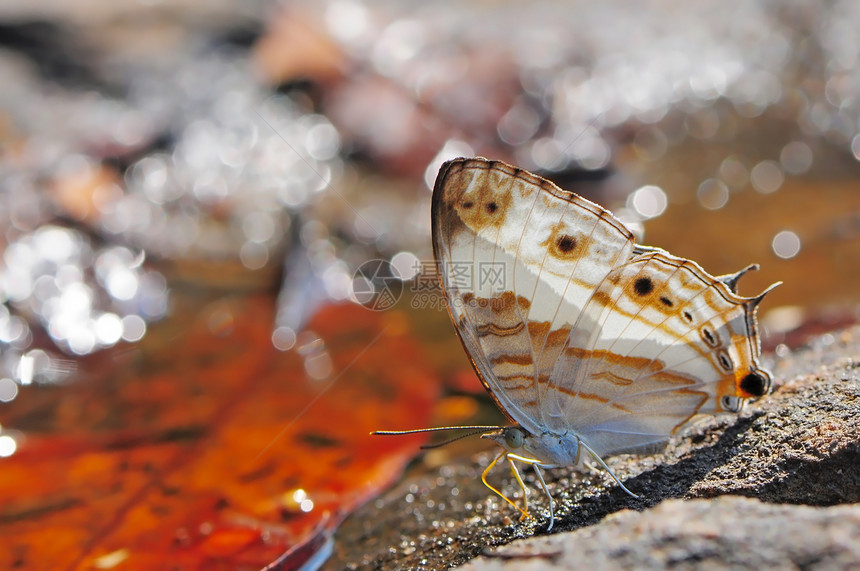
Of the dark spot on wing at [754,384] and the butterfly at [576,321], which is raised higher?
the butterfly at [576,321]

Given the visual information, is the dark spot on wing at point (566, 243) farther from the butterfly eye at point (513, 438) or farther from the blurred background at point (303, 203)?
the blurred background at point (303, 203)

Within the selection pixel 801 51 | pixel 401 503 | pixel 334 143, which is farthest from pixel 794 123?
pixel 401 503

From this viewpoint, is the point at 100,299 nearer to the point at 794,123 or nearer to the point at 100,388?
the point at 100,388

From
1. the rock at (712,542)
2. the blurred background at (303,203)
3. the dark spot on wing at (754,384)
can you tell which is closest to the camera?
the rock at (712,542)

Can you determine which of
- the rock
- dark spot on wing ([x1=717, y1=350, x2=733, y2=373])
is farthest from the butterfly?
the rock

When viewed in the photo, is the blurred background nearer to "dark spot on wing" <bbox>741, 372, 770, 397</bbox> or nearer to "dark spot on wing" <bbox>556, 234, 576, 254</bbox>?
"dark spot on wing" <bbox>741, 372, 770, 397</bbox>

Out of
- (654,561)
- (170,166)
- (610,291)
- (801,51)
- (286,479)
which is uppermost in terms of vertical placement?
(170,166)

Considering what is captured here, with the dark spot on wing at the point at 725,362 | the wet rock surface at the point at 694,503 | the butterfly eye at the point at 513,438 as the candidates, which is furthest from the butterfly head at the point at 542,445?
the dark spot on wing at the point at 725,362

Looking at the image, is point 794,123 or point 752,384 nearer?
point 752,384
